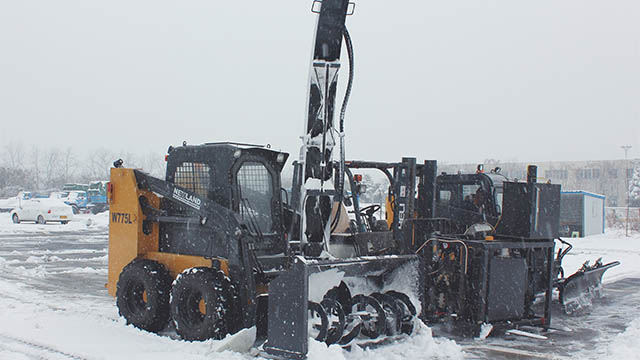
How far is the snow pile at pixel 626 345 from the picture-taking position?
7295 mm

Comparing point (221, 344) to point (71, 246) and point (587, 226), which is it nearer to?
point (71, 246)

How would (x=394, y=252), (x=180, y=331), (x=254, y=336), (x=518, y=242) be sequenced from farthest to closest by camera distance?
(x=394, y=252) → (x=518, y=242) → (x=180, y=331) → (x=254, y=336)

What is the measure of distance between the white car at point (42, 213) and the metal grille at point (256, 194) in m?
26.2

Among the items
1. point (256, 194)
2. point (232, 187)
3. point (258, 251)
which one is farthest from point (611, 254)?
point (232, 187)

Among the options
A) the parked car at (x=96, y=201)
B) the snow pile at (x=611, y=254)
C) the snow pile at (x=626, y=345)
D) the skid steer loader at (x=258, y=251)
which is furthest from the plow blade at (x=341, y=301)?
the parked car at (x=96, y=201)

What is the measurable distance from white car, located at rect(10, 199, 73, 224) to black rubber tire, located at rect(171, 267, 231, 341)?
26.3 metres

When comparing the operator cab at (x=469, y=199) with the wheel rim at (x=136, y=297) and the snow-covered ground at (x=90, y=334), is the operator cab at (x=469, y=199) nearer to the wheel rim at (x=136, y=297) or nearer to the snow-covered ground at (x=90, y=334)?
the snow-covered ground at (x=90, y=334)

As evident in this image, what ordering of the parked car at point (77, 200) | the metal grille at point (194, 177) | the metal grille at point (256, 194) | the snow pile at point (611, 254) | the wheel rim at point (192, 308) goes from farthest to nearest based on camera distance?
the parked car at point (77, 200) < the snow pile at point (611, 254) < the metal grille at point (194, 177) < the metal grille at point (256, 194) < the wheel rim at point (192, 308)

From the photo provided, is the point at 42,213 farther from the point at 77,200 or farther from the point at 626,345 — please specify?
the point at 626,345

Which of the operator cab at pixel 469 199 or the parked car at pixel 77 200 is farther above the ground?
the operator cab at pixel 469 199

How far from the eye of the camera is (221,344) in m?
6.82

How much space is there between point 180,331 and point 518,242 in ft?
14.9

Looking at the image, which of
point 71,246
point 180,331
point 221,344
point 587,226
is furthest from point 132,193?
point 587,226

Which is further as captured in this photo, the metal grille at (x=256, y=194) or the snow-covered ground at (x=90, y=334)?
the metal grille at (x=256, y=194)
